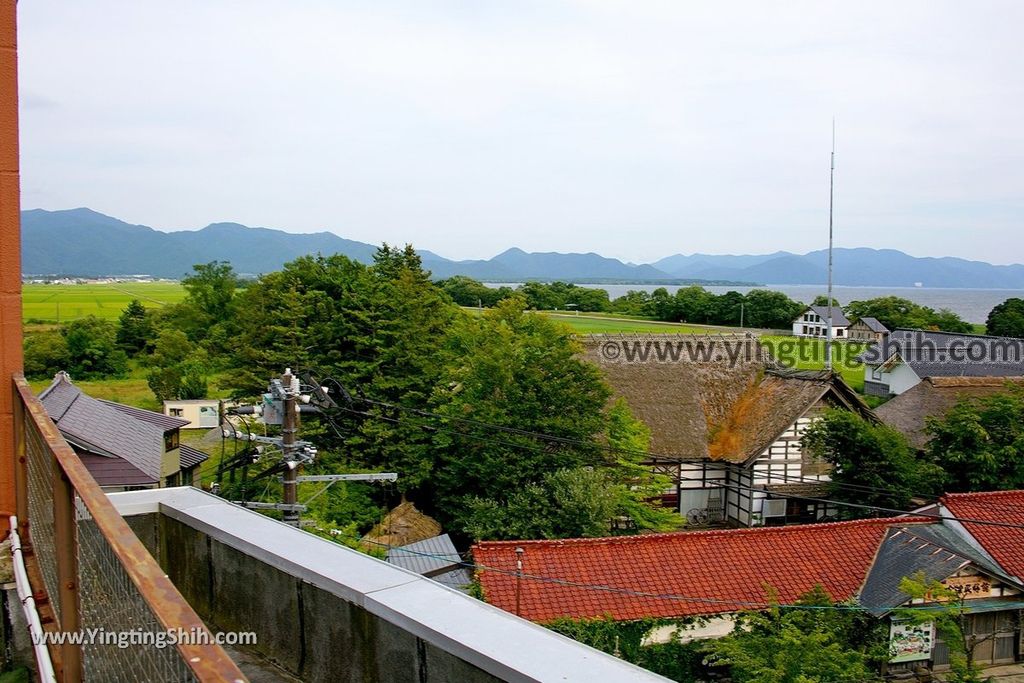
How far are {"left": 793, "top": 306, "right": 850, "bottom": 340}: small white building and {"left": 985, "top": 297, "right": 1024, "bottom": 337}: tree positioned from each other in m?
10.8

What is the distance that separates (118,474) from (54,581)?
11573 mm

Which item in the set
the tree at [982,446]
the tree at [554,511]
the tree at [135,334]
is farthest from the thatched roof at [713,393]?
the tree at [135,334]

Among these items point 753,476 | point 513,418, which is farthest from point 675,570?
point 753,476

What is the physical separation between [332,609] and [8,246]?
250 cm

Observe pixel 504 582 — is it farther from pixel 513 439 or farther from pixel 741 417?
pixel 741 417

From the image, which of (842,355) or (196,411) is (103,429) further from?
(842,355)

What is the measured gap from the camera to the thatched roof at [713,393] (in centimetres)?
2100

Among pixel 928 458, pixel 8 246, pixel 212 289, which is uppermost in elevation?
pixel 212 289

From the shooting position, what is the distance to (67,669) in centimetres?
212

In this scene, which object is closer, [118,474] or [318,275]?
[118,474]

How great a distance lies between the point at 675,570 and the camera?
11906 millimetres

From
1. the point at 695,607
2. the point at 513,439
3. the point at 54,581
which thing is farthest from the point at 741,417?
the point at 54,581

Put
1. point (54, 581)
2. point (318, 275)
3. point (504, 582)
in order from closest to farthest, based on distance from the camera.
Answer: point (54, 581)
point (504, 582)
point (318, 275)

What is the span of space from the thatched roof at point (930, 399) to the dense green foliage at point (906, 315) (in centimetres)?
3650
